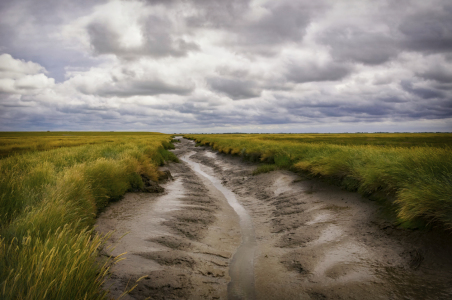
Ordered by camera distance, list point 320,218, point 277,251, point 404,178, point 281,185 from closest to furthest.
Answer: point 277,251 < point 404,178 < point 320,218 < point 281,185

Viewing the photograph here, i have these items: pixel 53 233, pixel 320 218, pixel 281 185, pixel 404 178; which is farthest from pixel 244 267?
pixel 281 185

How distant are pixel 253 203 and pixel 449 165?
6.32 metres

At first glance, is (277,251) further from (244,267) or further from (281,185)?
(281,185)

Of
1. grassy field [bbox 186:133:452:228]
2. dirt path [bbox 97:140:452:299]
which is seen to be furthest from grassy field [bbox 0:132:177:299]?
grassy field [bbox 186:133:452:228]

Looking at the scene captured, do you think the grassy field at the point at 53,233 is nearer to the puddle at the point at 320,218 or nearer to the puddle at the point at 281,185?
the puddle at the point at 320,218

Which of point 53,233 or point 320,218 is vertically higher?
point 53,233

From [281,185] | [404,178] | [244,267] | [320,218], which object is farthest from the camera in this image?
[281,185]

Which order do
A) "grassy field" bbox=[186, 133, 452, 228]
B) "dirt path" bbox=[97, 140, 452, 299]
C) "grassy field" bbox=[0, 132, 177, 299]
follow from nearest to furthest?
"grassy field" bbox=[0, 132, 177, 299], "dirt path" bbox=[97, 140, 452, 299], "grassy field" bbox=[186, 133, 452, 228]

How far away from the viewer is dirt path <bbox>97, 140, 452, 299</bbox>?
4.05 meters

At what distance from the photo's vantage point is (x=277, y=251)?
582cm

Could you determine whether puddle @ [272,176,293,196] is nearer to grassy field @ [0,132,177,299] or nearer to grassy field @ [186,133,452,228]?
grassy field @ [186,133,452,228]

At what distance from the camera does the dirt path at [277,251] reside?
4047 millimetres

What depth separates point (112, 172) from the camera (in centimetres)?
888

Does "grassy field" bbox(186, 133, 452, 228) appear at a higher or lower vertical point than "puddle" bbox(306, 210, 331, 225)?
higher
